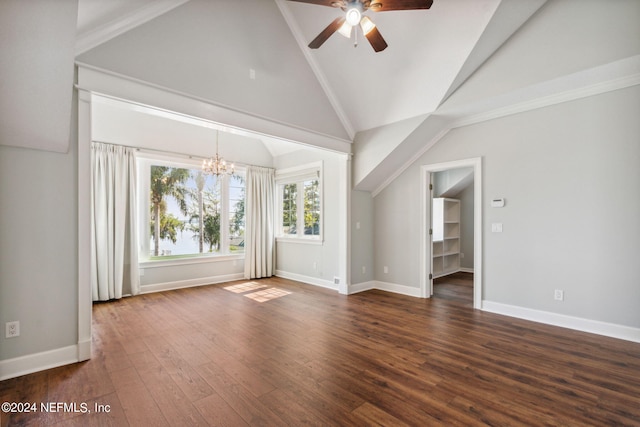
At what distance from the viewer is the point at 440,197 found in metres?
7.00

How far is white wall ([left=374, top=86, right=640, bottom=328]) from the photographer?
317 cm

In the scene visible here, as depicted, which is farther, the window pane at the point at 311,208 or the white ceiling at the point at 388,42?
the window pane at the point at 311,208

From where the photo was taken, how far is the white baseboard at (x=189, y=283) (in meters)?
5.24

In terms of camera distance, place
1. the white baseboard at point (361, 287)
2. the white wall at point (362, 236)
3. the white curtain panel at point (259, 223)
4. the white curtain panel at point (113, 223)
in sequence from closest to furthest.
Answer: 1. the white curtain panel at point (113, 223)
2. the white baseboard at point (361, 287)
3. the white wall at point (362, 236)
4. the white curtain panel at point (259, 223)

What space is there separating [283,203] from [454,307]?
4187 millimetres

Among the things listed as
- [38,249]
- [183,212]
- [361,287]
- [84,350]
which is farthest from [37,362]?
[361,287]

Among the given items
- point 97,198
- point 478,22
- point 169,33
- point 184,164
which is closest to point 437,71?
point 478,22

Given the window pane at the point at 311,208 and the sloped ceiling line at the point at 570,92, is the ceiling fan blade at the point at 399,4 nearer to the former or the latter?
the sloped ceiling line at the point at 570,92

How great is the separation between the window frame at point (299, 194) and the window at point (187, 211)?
0.87m

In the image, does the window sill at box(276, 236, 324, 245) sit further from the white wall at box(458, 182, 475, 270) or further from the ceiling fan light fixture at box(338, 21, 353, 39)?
the white wall at box(458, 182, 475, 270)

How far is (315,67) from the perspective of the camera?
448 centimetres

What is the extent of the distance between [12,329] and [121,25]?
2.94 metres

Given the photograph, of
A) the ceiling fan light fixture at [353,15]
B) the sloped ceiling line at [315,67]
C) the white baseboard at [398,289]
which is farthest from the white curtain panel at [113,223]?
the white baseboard at [398,289]

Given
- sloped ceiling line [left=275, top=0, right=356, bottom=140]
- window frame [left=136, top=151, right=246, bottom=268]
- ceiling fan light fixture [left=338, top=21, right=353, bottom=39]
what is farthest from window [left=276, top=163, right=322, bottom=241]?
ceiling fan light fixture [left=338, top=21, right=353, bottom=39]
